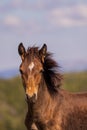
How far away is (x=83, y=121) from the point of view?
719 inches

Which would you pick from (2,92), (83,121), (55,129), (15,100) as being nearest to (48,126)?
(55,129)

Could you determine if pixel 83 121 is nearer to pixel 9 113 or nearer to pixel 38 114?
pixel 38 114

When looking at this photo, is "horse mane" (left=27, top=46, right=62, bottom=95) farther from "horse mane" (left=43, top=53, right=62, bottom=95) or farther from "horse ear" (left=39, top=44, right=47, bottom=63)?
"horse ear" (left=39, top=44, right=47, bottom=63)

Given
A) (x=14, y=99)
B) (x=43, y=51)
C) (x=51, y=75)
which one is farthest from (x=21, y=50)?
(x=14, y=99)

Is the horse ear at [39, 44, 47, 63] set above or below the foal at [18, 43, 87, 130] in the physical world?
above

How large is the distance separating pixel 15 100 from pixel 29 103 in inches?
5649

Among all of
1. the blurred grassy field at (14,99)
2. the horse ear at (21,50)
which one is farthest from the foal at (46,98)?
the blurred grassy field at (14,99)

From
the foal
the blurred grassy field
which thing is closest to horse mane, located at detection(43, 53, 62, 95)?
the foal

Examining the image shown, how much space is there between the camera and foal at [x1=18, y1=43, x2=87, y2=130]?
16641 mm

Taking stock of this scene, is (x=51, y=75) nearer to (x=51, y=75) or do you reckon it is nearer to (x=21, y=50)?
(x=51, y=75)

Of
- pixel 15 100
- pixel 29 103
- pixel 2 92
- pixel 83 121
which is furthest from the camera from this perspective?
pixel 2 92

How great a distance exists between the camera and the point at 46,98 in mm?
17703

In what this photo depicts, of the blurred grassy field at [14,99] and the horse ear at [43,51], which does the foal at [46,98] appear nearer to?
the horse ear at [43,51]

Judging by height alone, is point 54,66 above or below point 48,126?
above
